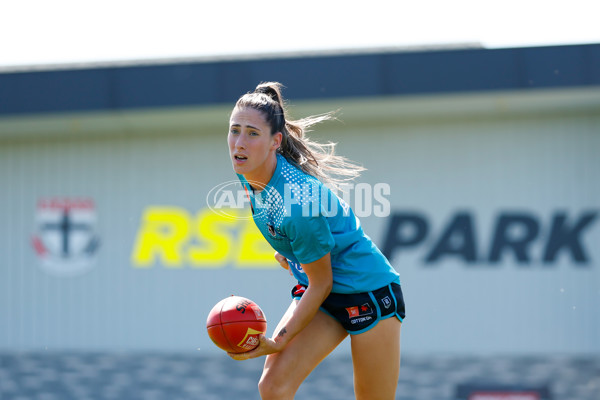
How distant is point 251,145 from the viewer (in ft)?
13.7

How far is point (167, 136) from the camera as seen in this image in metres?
10.4

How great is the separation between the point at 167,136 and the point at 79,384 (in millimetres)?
3805

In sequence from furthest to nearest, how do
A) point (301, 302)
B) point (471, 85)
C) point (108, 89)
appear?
point (108, 89), point (471, 85), point (301, 302)

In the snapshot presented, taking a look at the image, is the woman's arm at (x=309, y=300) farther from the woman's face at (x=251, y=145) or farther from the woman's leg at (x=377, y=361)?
the woman's face at (x=251, y=145)

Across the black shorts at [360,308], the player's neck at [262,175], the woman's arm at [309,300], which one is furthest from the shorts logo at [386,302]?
the player's neck at [262,175]

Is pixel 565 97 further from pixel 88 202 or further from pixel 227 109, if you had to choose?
pixel 88 202

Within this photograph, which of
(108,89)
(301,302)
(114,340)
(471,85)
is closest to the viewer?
(301,302)

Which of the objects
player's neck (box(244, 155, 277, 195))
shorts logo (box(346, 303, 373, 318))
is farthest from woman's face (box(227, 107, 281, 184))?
shorts logo (box(346, 303, 373, 318))

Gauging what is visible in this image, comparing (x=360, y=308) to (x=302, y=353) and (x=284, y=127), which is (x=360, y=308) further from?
Answer: (x=284, y=127)

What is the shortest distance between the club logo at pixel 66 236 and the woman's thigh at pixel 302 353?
274 inches

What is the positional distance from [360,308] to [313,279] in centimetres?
40

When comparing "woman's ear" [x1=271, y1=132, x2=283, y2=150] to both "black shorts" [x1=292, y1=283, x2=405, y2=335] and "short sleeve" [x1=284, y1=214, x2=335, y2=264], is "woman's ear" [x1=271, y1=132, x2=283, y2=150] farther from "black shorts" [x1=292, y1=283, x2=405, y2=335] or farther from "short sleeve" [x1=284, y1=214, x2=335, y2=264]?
"black shorts" [x1=292, y1=283, x2=405, y2=335]

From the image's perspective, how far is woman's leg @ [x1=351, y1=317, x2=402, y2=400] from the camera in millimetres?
4238

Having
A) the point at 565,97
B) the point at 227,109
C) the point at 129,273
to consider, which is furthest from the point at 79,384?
the point at 565,97
